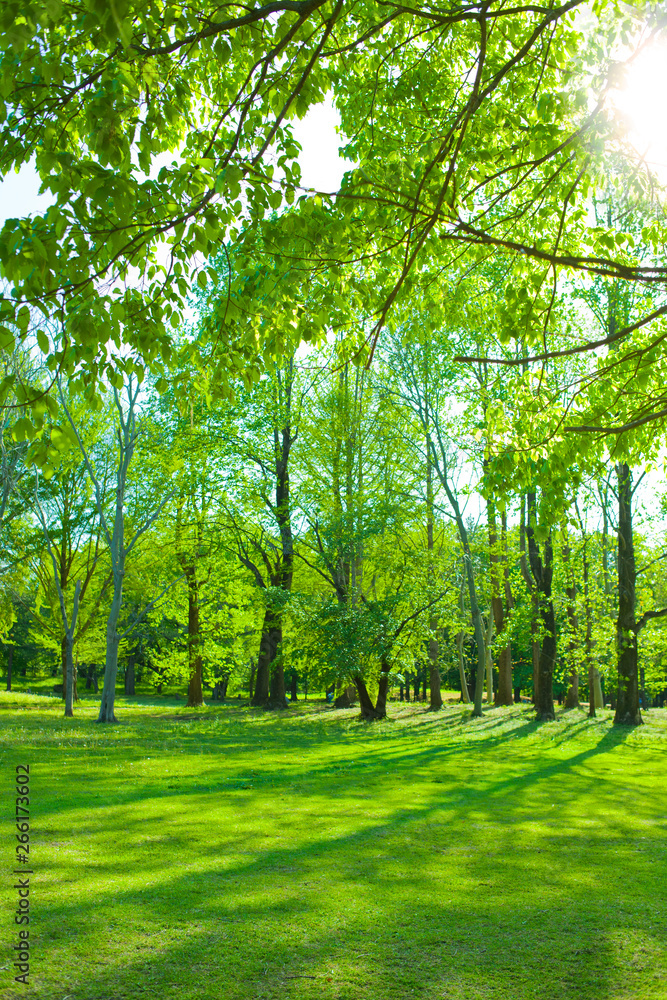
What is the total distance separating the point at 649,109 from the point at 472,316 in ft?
7.80

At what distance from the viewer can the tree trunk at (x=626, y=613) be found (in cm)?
2017

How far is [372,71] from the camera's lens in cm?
644

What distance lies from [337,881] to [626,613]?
1742cm

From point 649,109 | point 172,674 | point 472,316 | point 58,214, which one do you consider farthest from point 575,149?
point 172,674

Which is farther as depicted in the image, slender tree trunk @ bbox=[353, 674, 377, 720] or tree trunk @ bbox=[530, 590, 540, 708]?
tree trunk @ bbox=[530, 590, 540, 708]

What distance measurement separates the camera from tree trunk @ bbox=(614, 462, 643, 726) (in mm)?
20172

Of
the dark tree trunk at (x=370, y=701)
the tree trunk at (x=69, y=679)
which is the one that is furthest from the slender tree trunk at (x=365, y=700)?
the tree trunk at (x=69, y=679)

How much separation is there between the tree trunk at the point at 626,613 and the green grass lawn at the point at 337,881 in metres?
9.48

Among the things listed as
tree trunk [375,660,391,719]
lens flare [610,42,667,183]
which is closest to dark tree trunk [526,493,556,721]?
tree trunk [375,660,391,719]

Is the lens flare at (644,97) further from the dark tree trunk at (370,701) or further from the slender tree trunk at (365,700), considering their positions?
the dark tree trunk at (370,701)

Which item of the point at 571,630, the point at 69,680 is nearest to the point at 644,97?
the point at 571,630

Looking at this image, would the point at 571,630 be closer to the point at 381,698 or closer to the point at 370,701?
the point at 381,698

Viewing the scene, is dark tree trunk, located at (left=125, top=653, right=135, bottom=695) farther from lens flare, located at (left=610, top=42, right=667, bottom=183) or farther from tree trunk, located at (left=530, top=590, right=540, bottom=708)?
lens flare, located at (left=610, top=42, right=667, bottom=183)

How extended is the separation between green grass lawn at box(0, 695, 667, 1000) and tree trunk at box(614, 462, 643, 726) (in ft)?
31.1
